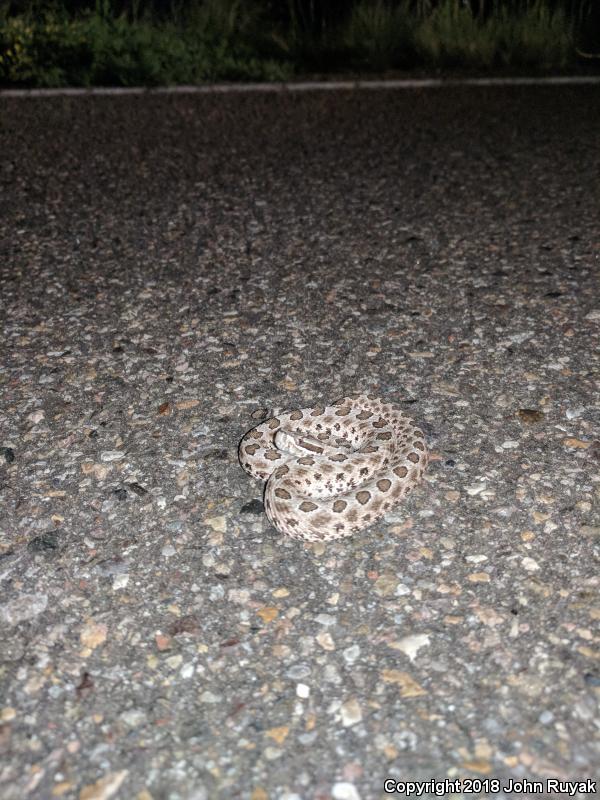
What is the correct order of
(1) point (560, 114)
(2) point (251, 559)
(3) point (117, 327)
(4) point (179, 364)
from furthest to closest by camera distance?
(1) point (560, 114), (3) point (117, 327), (4) point (179, 364), (2) point (251, 559)

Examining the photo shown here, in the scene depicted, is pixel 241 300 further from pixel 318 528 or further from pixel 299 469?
pixel 318 528

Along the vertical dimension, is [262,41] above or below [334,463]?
above

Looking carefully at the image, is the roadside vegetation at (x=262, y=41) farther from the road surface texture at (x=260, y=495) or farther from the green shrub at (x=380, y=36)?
the road surface texture at (x=260, y=495)

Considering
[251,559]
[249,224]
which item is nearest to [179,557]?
[251,559]

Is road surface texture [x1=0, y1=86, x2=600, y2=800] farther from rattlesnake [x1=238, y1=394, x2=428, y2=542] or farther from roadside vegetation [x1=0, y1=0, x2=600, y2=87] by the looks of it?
roadside vegetation [x1=0, y1=0, x2=600, y2=87]

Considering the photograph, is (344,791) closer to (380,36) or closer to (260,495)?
(260,495)

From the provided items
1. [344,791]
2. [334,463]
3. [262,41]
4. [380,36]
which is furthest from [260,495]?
[262,41]
